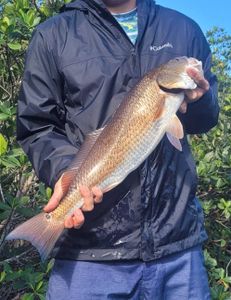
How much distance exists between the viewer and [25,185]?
3807 mm

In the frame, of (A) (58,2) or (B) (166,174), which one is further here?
(A) (58,2)

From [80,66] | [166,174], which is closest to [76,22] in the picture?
[80,66]

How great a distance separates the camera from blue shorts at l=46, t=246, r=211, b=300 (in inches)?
96.7

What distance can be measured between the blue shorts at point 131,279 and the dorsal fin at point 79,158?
38 centimetres

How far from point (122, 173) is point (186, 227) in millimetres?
424

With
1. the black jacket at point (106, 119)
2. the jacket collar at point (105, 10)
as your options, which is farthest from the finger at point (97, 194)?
the jacket collar at point (105, 10)

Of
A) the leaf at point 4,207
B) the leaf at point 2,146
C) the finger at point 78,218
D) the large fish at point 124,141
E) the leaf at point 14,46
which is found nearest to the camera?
the finger at point 78,218

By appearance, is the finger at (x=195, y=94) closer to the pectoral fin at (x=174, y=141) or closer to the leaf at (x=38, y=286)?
the pectoral fin at (x=174, y=141)

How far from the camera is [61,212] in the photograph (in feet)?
7.96

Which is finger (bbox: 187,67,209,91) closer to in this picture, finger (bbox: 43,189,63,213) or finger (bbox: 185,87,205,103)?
finger (bbox: 185,87,205,103)

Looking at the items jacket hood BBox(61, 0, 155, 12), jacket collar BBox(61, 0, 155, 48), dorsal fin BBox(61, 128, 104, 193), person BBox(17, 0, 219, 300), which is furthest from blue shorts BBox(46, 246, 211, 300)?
jacket hood BBox(61, 0, 155, 12)

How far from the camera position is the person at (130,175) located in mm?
2453

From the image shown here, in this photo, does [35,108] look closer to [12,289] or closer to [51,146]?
[51,146]

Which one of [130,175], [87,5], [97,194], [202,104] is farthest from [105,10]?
[97,194]
